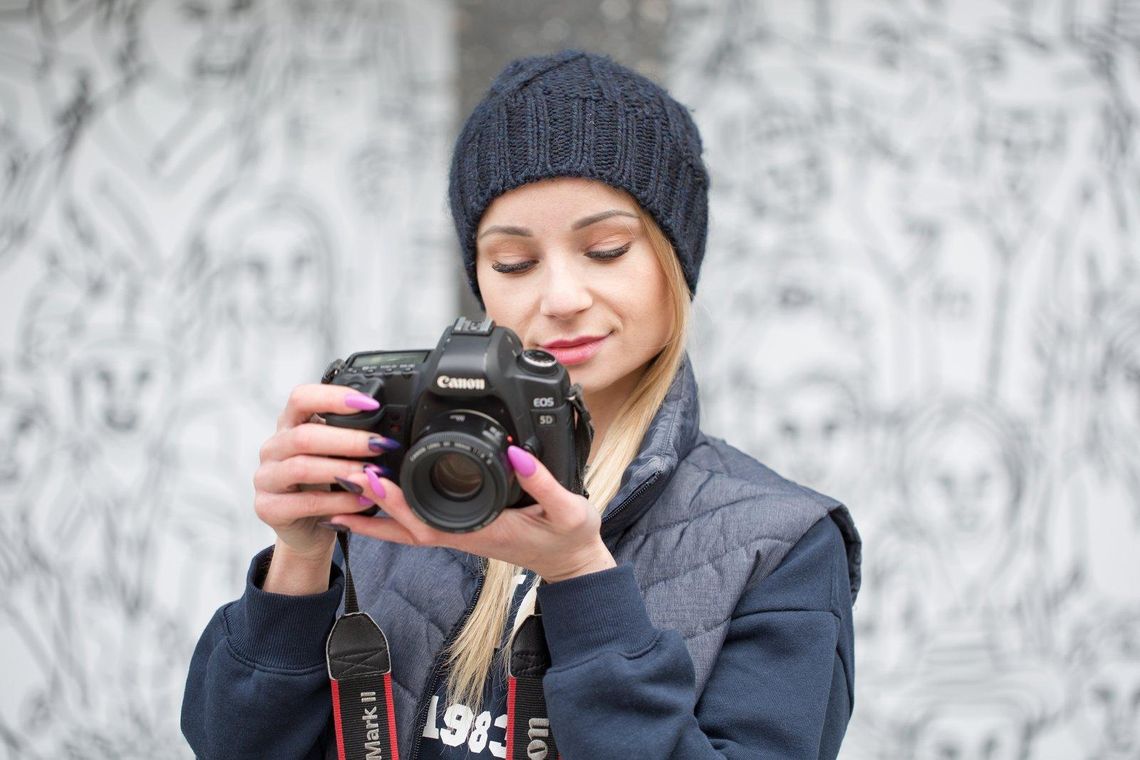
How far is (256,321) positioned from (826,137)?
1.29 meters

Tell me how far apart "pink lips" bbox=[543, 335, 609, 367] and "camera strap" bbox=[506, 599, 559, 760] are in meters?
0.26

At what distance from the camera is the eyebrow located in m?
0.94

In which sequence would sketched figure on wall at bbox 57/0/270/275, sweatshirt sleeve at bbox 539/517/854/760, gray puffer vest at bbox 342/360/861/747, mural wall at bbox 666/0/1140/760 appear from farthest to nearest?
sketched figure on wall at bbox 57/0/270/275 < mural wall at bbox 666/0/1140/760 < gray puffer vest at bbox 342/360/861/747 < sweatshirt sleeve at bbox 539/517/854/760

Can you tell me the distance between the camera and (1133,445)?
1.89 m

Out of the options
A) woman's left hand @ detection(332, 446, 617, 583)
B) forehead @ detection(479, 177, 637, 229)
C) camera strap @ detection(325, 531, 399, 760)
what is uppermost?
forehead @ detection(479, 177, 637, 229)

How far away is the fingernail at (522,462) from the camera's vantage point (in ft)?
2.46

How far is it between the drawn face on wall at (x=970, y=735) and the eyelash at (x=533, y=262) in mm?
1444

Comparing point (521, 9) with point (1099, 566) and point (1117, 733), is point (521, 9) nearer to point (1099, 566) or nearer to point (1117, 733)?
point (1099, 566)

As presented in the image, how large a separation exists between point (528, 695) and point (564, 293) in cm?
39

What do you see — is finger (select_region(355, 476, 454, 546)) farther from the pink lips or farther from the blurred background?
the blurred background

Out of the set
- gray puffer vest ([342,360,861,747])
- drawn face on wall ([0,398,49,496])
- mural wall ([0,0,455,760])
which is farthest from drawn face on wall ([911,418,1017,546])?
drawn face on wall ([0,398,49,496])

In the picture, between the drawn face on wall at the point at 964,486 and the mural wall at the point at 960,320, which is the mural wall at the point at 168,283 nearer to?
the mural wall at the point at 960,320

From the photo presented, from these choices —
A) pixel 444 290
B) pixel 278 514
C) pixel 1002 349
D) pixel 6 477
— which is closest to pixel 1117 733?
pixel 1002 349

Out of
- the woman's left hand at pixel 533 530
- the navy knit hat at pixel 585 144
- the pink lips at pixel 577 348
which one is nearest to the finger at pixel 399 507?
the woman's left hand at pixel 533 530
